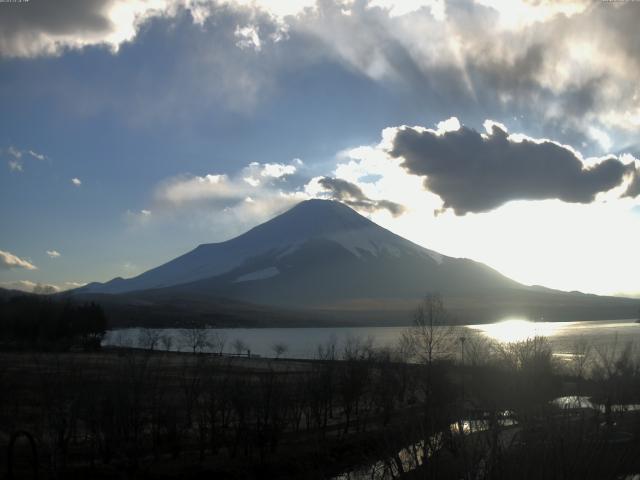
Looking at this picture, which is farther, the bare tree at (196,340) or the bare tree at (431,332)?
the bare tree at (196,340)

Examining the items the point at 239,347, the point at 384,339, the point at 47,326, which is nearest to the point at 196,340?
the point at 239,347

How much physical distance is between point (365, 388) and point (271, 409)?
41.1 feet

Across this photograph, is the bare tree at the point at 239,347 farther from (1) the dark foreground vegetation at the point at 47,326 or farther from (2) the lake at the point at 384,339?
(1) the dark foreground vegetation at the point at 47,326

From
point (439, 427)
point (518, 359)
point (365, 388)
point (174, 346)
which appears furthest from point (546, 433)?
point (174, 346)

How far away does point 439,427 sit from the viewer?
13750 mm

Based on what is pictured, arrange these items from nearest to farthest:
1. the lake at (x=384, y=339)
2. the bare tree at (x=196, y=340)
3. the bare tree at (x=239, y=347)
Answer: the lake at (x=384, y=339) → the bare tree at (x=239, y=347) → the bare tree at (x=196, y=340)

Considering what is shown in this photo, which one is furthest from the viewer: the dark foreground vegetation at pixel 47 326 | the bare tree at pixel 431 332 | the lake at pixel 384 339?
the lake at pixel 384 339

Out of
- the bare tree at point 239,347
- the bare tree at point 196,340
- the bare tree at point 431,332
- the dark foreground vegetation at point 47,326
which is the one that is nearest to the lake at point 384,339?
the bare tree at point 196,340

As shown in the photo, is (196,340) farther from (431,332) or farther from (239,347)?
(431,332)

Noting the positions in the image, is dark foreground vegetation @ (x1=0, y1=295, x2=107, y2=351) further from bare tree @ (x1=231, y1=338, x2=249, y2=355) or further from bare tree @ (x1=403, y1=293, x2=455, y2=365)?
bare tree @ (x1=403, y1=293, x2=455, y2=365)

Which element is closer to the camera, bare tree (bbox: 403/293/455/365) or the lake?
bare tree (bbox: 403/293/455/365)

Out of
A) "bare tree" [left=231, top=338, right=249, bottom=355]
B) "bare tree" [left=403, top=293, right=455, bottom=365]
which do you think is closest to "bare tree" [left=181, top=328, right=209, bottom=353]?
"bare tree" [left=231, top=338, right=249, bottom=355]

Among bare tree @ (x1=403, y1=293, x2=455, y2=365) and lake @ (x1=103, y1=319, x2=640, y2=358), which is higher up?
bare tree @ (x1=403, y1=293, x2=455, y2=365)

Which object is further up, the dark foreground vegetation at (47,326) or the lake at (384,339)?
the dark foreground vegetation at (47,326)
